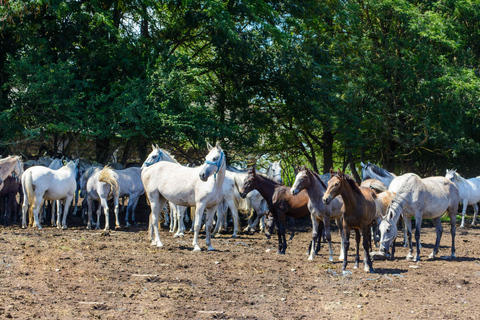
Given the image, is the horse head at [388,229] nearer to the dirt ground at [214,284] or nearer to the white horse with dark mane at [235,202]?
the dirt ground at [214,284]

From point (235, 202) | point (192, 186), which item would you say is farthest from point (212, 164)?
point (235, 202)

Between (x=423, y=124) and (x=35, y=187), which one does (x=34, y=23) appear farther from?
(x=423, y=124)

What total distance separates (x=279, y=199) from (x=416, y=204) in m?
3.00

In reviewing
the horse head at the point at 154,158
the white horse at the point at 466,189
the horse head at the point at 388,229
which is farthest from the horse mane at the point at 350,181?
the white horse at the point at 466,189

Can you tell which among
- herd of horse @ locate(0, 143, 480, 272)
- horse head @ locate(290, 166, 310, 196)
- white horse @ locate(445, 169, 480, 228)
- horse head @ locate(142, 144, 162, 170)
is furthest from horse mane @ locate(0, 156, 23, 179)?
white horse @ locate(445, 169, 480, 228)

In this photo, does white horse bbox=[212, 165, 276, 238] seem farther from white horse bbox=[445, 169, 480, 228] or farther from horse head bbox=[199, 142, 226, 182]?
white horse bbox=[445, 169, 480, 228]

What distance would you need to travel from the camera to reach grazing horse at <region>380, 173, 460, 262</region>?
10.0 metres

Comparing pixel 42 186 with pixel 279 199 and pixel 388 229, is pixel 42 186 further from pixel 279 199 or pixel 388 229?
pixel 388 229

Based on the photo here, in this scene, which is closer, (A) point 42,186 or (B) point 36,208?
(A) point 42,186

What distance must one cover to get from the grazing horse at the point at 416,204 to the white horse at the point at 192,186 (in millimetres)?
3723

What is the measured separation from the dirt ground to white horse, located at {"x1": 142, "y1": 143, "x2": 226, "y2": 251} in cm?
86

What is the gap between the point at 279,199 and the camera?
11.0 metres

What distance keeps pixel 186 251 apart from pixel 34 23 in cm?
1079

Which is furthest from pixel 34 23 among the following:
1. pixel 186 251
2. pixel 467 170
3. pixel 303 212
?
pixel 467 170
